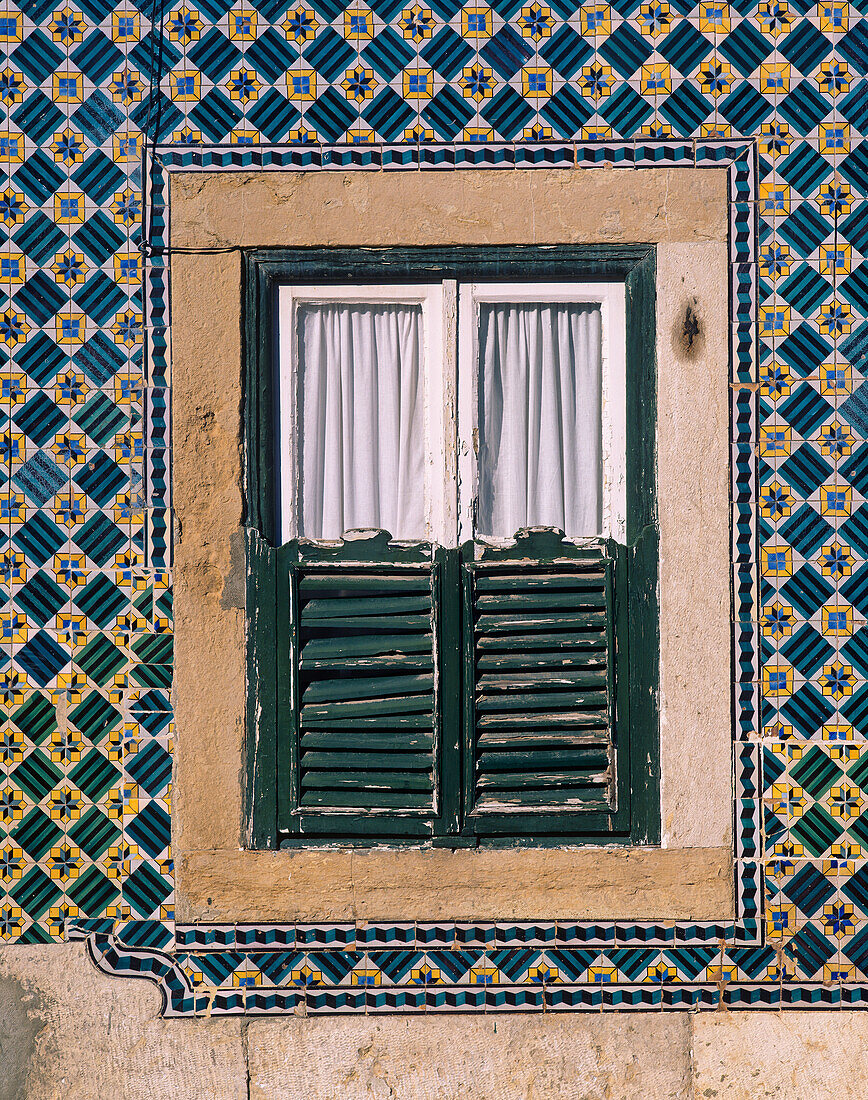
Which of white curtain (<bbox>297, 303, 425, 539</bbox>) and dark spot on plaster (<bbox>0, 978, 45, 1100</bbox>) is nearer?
dark spot on plaster (<bbox>0, 978, 45, 1100</bbox>)

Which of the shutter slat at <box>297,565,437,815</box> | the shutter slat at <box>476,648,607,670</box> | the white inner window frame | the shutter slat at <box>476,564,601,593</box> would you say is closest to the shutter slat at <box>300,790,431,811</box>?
the shutter slat at <box>297,565,437,815</box>

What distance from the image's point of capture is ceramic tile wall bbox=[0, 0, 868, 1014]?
325 cm

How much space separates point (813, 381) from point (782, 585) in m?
0.67

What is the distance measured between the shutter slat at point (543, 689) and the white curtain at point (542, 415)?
0.20 metres

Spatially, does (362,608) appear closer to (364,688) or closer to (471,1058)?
(364,688)

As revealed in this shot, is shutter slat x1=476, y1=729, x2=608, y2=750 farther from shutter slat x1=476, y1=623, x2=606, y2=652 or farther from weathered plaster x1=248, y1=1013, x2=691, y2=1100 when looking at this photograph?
weathered plaster x1=248, y1=1013, x2=691, y2=1100

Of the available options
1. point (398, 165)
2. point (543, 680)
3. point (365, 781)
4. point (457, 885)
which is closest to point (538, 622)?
point (543, 680)

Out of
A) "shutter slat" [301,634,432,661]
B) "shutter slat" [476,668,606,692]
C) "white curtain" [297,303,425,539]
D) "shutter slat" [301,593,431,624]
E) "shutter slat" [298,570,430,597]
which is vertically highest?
"white curtain" [297,303,425,539]

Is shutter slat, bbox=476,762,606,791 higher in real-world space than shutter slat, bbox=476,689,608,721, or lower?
lower

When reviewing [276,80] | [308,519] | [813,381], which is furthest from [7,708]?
[813,381]

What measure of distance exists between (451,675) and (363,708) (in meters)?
0.30

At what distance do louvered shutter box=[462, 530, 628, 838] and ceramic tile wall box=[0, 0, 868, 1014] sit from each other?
44cm

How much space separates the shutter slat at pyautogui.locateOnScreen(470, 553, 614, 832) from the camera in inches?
128

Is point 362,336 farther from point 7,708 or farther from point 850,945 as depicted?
point 850,945
